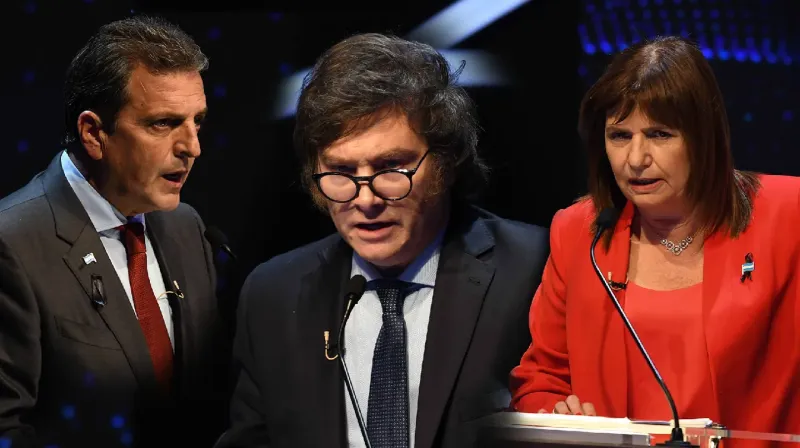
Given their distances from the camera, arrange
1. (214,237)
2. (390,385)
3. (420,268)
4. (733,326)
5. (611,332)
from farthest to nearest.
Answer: (214,237)
(420,268)
(390,385)
(611,332)
(733,326)

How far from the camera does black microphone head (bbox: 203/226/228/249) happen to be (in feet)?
8.45

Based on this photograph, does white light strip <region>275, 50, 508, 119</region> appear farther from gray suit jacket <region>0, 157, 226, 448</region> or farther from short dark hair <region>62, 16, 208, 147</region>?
gray suit jacket <region>0, 157, 226, 448</region>

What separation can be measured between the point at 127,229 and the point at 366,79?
27.0 inches

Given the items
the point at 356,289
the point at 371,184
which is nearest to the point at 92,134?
the point at 371,184

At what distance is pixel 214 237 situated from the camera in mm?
2582

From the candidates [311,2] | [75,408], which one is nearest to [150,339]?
[75,408]

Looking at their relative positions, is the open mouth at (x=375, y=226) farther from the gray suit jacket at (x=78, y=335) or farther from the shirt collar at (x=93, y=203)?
the shirt collar at (x=93, y=203)

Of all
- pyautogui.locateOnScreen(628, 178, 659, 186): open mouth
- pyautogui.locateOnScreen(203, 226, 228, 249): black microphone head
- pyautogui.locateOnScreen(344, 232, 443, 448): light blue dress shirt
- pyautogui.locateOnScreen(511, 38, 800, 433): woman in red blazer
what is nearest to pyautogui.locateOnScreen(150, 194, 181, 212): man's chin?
pyautogui.locateOnScreen(203, 226, 228, 249): black microphone head

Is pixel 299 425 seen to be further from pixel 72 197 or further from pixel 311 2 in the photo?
pixel 311 2

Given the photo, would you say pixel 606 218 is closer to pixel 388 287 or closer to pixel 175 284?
pixel 388 287

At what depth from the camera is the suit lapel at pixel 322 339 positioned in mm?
2342

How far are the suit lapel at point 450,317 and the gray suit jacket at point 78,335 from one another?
0.57m

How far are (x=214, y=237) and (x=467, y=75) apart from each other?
78 centimetres

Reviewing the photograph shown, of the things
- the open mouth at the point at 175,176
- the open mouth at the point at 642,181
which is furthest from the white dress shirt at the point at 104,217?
the open mouth at the point at 642,181
